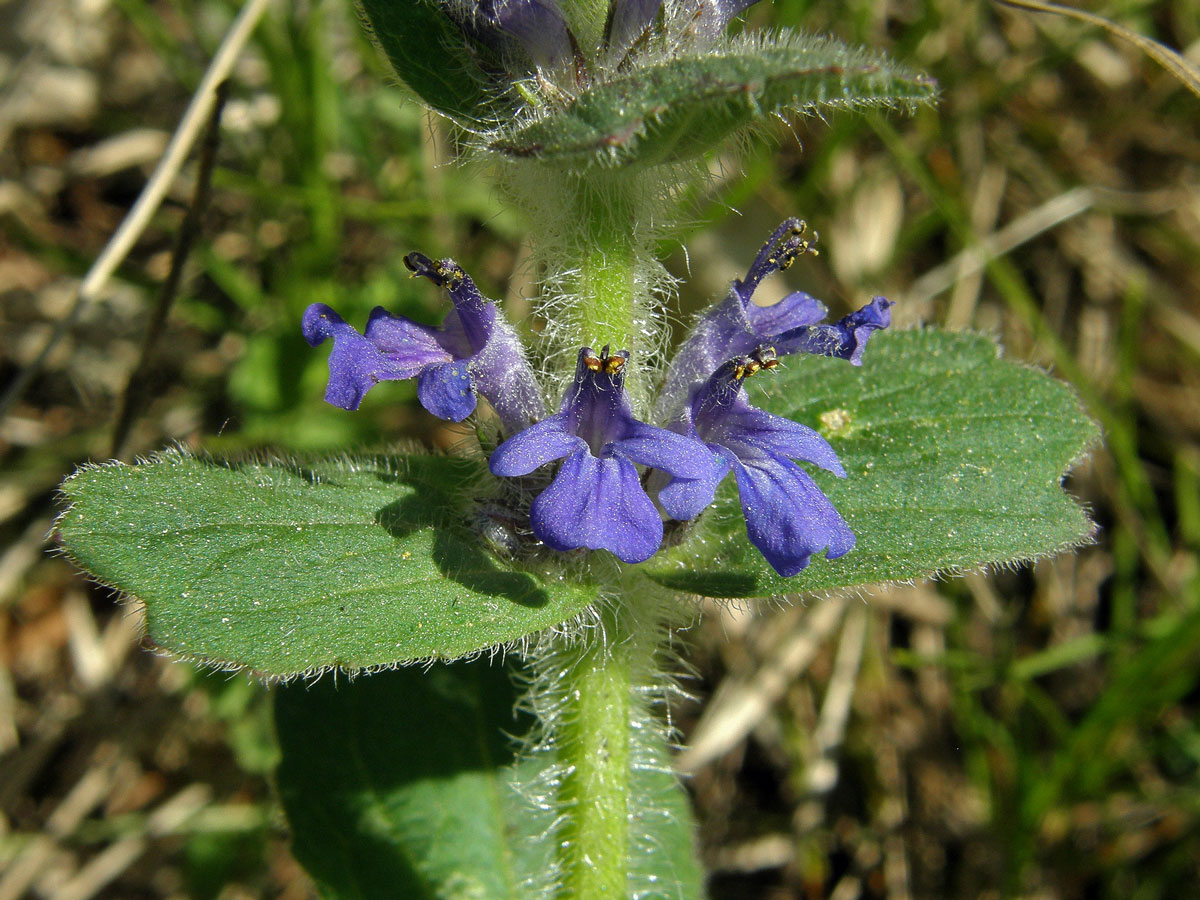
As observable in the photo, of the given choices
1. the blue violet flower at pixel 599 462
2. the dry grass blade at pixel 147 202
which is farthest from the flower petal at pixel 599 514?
the dry grass blade at pixel 147 202

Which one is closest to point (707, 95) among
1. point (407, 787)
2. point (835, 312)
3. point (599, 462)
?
point (599, 462)

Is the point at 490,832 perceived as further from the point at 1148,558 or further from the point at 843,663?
the point at 1148,558

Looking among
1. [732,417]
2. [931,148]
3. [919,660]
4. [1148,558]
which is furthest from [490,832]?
[931,148]

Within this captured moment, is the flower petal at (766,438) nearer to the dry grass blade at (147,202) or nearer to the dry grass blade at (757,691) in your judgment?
the dry grass blade at (757,691)

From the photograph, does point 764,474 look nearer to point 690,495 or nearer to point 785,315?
point 690,495

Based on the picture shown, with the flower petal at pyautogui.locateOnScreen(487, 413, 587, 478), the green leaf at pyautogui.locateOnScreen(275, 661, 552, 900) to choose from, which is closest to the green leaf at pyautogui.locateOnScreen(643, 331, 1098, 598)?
the flower petal at pyautogui.locateOnScreen(487, 413, 587, 478)

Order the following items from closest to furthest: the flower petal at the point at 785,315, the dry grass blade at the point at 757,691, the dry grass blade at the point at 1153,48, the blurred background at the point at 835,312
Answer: the flower petal at the point at 785,315
the dry grass blade at the point at 1153,48
the blurred background at the point at 835,312
the dry grass blade at the point at 757,691
